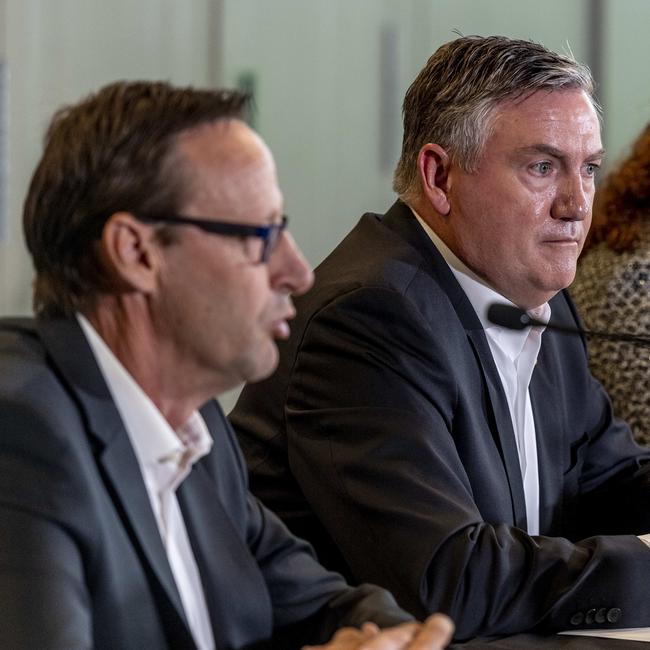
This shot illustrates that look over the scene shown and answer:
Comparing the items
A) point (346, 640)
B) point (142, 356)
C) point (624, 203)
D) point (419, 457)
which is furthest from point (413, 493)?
point (624, 203)

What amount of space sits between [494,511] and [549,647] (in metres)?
0.30

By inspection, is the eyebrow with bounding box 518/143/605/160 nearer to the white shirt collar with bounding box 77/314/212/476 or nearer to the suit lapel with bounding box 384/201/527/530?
the suit lapel with bounding box 384/201/527/530

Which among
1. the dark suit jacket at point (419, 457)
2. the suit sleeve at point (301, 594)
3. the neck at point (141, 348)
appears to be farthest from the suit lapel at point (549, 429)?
the neck at point (141, 348)

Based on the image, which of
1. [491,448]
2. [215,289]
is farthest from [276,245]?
[491,448]

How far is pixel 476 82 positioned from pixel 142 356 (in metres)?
0.94

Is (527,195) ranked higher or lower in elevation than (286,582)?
higher

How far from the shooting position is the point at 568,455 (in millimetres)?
2189

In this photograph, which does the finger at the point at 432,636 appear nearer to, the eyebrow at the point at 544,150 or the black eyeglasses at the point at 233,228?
the black eyeglasses at the point at 233,228

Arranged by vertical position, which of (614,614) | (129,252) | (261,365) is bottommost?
(614,614)

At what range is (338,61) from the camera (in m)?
4.61

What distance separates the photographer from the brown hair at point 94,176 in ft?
4.17

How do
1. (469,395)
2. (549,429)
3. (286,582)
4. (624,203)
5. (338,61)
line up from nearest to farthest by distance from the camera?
1. (286,582)
2. (469,395)
3. (549,429)
4. (624,203)
5. (338,61)

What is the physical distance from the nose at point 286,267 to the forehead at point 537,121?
31.0 inches

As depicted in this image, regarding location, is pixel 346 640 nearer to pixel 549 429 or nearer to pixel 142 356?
pixel 142 356
